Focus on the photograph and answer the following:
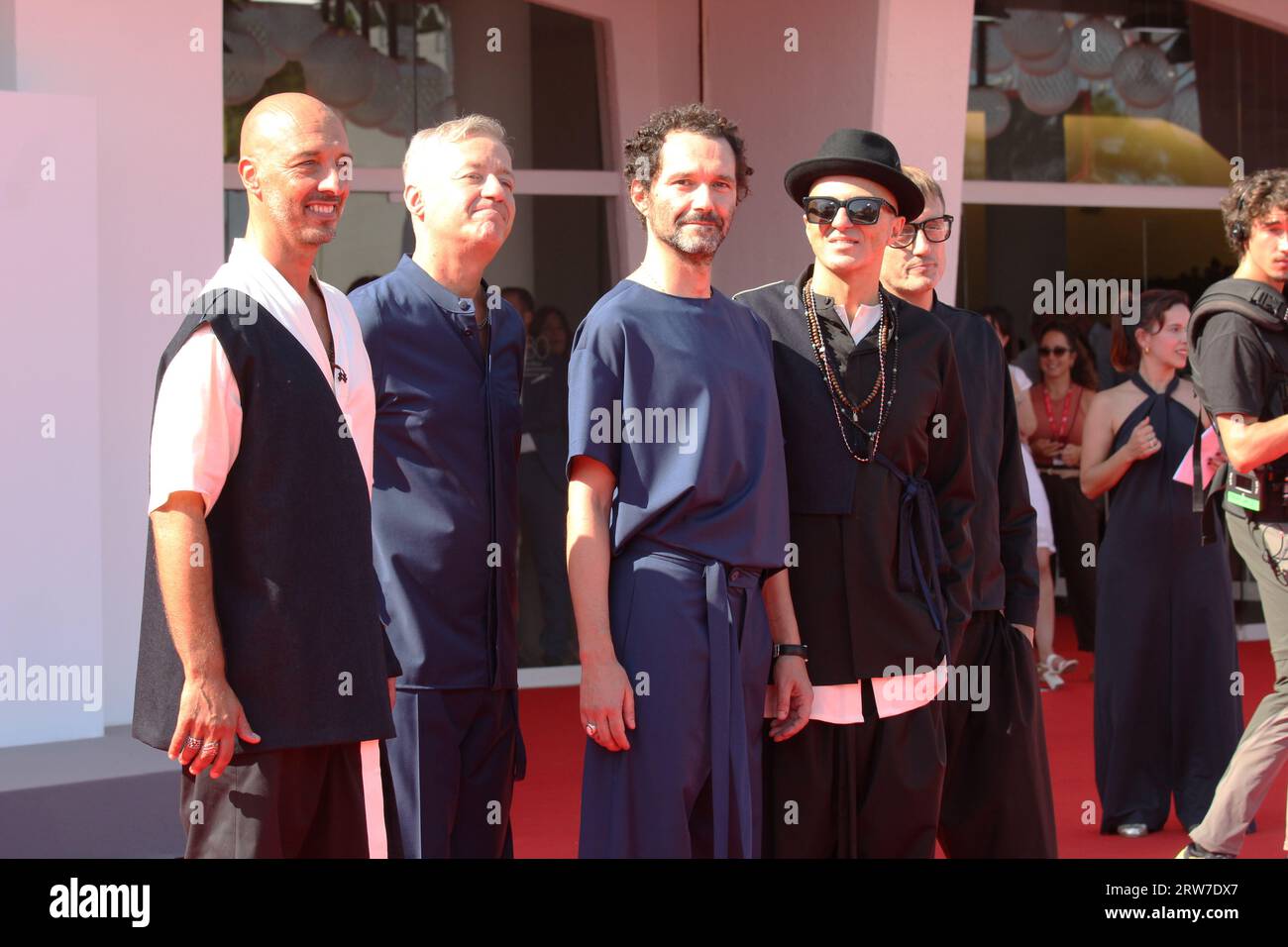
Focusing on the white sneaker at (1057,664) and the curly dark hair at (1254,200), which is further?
the white sneaker at (1057,664)

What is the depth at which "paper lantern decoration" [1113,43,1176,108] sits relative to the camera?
1099cm

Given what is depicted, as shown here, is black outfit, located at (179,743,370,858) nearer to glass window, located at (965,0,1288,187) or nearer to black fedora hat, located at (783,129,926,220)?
black fedora hat, located at (783,129,926,220)

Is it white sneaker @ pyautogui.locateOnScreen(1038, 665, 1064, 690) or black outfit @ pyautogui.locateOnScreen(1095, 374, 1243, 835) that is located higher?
black outfit @ pyautogui.locateOnScreen(1095, 374, 1243, 835)

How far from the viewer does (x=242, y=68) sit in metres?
8.61

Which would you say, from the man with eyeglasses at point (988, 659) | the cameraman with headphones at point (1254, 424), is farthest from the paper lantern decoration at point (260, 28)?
the cameraman with headphones at point (1254, 424)

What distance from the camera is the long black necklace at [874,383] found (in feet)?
12.7

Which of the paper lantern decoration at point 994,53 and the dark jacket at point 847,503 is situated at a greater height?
the paper lantern decoration at point 994,53

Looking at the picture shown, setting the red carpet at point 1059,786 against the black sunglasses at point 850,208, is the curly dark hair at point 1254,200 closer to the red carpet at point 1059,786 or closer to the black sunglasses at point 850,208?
the black sunglasses at point 850,208

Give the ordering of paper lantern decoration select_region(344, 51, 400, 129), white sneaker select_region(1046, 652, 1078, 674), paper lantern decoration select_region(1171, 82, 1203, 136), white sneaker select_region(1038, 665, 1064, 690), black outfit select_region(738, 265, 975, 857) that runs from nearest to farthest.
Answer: black outfit select_region(738, 265, 975, 857) → paper lantern decoration select_region(344, 51, 400, 129) → white sneaker select_region(1038, 665, 1064, 690) → white sneaker select_region(1046, 652, 1078, 674) → paper lantern decoration select_region(1171, 82, 1203, 136)

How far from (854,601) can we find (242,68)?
5.86 metres

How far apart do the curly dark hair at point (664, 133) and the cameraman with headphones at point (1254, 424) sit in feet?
5.93

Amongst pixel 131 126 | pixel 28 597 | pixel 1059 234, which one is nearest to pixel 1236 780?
pixel 28 597

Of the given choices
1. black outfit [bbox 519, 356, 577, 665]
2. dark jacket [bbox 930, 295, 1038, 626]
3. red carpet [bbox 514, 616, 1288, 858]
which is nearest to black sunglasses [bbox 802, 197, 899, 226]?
dark jacket [bbox 930, 295, 1038, 626]

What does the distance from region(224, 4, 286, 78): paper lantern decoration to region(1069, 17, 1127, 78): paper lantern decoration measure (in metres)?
5.05
